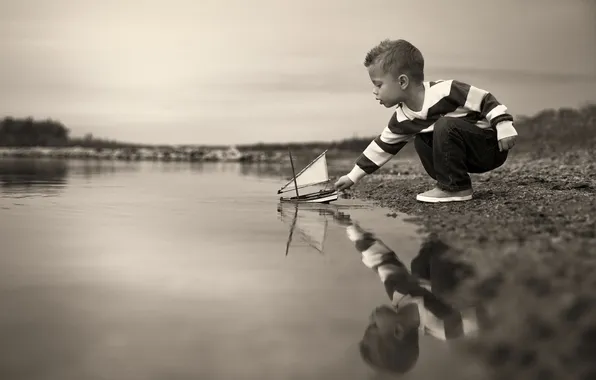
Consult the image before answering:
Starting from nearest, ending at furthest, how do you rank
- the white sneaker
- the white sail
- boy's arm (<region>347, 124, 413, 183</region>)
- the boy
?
the boy
the white sneaker
boy's arm (<region>347, 124, 413, 183</region>)
the white sail

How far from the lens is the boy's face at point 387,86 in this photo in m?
5.77

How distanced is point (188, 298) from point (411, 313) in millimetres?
874

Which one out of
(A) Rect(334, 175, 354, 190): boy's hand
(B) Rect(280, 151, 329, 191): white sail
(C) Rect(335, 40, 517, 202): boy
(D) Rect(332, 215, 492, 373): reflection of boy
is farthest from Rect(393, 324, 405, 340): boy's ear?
(B) Rect(280, 151, 329, 191): white sail

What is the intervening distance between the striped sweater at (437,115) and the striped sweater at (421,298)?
227 centimetres

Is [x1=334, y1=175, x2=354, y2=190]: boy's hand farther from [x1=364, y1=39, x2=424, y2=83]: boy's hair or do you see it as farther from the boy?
[x1=364, y1=39, x2=424, y2=83]: boy's hair

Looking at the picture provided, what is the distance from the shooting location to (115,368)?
1.85 metres

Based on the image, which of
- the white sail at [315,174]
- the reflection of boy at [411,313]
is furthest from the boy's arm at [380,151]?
the reflection of boy at [411,313]

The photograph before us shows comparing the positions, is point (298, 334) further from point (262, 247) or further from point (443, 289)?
point (262, 247)

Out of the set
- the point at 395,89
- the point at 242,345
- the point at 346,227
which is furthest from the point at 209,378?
the point at 395,89

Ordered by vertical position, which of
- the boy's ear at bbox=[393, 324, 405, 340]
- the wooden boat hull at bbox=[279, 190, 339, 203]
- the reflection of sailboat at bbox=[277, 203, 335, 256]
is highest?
the wooden boat hull at bbox=[279, 190, 339, 203]

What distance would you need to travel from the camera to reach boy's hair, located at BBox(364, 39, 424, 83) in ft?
18.8

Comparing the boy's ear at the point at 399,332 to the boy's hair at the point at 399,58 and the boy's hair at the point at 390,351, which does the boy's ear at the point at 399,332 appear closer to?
the boy's hair at the point at 390,351

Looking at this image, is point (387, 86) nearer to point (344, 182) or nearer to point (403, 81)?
point (403, 81)

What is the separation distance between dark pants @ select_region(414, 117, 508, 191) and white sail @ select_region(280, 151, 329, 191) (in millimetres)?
1167
